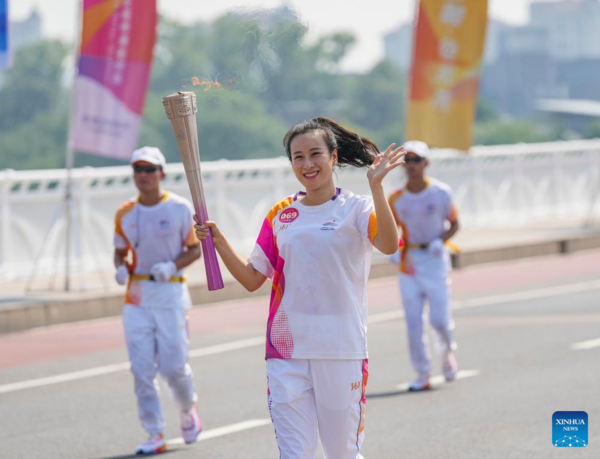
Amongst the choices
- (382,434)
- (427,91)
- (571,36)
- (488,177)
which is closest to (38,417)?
(382,434)

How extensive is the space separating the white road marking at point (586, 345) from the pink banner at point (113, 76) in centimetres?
581

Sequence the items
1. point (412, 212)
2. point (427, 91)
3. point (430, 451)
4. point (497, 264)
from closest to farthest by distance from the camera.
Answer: point (430, 451)
point (412, 212)
point (427, 91)
point (497, 264)

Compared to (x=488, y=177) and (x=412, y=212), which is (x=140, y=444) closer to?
(x=412, y=212)

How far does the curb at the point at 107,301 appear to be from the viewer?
44.9 feet

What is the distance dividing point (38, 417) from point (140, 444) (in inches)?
54.6

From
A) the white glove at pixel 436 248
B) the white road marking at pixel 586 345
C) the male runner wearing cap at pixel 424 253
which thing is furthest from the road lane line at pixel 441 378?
the white road marking at pixel 586 345

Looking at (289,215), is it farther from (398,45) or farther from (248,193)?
(398,45)

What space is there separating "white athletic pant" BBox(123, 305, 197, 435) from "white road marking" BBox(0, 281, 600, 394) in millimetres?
2773

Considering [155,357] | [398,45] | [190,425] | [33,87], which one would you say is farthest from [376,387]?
[398,45]

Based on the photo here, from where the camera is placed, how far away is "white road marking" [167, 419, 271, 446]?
7.97 metres

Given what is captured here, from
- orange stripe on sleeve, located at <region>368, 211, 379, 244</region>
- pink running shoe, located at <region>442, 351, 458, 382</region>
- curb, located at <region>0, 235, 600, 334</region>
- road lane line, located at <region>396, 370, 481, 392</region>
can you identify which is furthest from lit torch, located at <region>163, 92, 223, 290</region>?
curb, located at <region>0, 235, 600, 334</region>

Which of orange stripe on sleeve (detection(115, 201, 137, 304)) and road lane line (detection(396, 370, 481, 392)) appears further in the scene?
road lane line (detection(396, 370, 481, 392))

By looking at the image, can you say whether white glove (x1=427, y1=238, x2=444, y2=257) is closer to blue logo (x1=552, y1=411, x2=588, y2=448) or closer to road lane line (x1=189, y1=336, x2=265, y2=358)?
road lane line (x1=189, y1=336, x2=265, y2=358)

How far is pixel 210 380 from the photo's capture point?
10.3 metres
